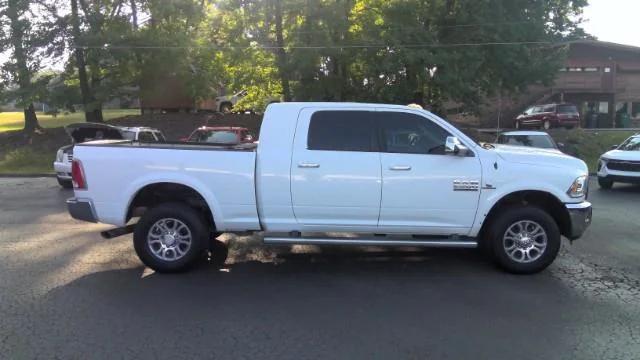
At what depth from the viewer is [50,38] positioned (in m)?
25.6

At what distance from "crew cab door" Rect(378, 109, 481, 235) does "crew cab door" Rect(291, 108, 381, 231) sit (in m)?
0.16

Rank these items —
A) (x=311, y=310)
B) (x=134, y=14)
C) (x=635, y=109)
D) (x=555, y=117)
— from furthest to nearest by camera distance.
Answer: (x=635, y=109) → (x=555, y=117) → (x=134, y=14) → (x=311, y=310)

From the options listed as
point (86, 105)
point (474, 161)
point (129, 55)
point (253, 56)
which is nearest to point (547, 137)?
point (474, 161)

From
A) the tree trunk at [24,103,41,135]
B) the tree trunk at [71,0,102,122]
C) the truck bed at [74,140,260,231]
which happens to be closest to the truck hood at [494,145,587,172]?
the truck bed at [74,140,260,231]

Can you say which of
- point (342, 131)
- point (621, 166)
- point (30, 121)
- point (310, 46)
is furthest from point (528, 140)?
point (30, 121)

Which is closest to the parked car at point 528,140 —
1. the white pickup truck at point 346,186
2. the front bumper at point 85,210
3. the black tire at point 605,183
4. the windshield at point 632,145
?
the black tire at point 605,183

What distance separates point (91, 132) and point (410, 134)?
10.5 m

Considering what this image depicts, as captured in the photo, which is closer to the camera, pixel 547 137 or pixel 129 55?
pixel 547 137

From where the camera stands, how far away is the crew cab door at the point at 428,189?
20.6 ft

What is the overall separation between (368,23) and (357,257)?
1891 cm

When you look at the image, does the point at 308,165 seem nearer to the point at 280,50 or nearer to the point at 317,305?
the point at 317,305

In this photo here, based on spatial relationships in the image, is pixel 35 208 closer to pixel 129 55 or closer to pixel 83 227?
pixel 83 227

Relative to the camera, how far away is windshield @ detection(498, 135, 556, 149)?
1448cm

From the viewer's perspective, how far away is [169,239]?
648cm
